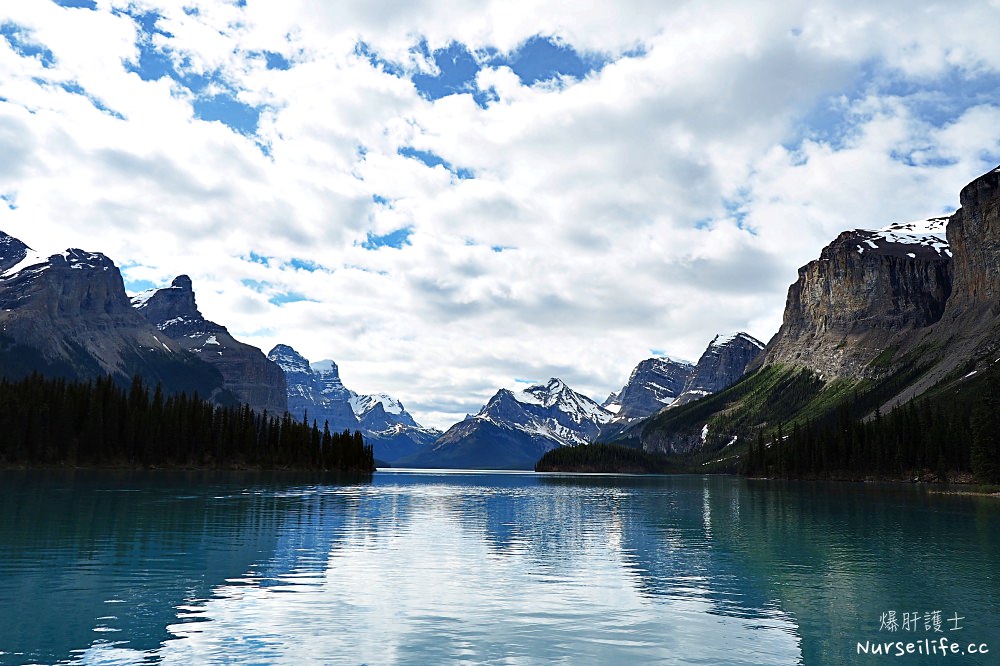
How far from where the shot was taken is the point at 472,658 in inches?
952

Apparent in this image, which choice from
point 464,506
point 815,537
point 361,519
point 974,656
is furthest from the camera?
point 464,506

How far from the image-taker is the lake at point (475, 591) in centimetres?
2528

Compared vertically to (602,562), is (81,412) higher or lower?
higher

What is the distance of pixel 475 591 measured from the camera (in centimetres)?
3641

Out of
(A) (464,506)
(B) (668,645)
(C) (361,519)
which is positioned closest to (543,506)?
(A) (464,506)

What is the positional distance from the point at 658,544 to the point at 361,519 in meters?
31.8

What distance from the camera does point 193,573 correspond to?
38.5 meters

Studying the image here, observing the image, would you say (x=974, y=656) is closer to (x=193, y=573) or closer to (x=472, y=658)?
(x=472, y=658)

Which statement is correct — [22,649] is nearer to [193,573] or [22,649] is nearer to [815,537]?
[193,573]

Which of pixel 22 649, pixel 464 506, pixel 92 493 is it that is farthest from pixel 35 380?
pixel 22 649

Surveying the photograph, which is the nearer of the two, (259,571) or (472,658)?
(472,658)

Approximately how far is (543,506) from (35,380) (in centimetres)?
16084

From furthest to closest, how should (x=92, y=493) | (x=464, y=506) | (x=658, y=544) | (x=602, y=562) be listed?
1. (x=464, y=506)
2. (x=92, y=493)
3. (x=658, y=544)
4. (x=602, y=562)

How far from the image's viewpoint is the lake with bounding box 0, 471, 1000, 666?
25.3 metres
